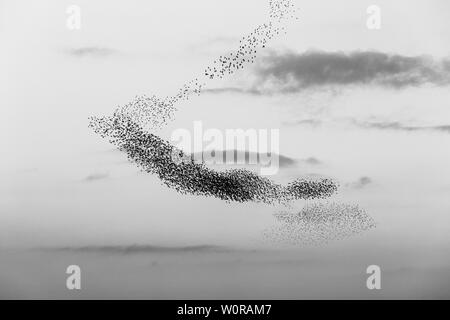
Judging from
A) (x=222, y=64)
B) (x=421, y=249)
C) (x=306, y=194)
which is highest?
(x=222, y=64)

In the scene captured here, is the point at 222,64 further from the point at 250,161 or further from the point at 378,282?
the point at 378,282

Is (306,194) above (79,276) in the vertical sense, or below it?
above

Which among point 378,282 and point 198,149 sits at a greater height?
point 198,149

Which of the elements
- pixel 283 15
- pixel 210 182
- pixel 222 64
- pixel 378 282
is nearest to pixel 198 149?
pixel 210 182
